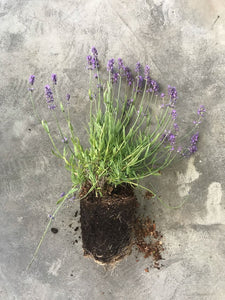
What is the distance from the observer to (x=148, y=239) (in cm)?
202

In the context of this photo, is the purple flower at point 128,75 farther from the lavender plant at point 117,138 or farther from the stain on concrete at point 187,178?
the stain on concrete at point 187,178

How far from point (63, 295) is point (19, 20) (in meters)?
2.14

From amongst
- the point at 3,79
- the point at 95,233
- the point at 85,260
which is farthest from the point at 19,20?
the point at 85,260

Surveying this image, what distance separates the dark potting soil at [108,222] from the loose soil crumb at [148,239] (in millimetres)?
159

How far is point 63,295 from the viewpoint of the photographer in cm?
202

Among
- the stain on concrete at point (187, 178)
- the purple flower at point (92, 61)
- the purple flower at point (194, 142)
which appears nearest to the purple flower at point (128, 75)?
the purple flower at point (92, 61)

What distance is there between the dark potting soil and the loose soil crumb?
0.16 meters

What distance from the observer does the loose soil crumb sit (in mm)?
1992

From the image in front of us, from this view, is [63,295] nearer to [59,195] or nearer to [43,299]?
[43,299]

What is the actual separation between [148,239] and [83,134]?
3.12 feet

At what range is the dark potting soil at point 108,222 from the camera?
1731 millimetres

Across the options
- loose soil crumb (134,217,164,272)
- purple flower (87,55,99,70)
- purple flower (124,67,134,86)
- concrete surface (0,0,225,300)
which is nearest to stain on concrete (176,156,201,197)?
concrete surface (0,0,225,300)

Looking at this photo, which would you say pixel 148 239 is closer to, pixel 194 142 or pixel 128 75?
pixel 194 142

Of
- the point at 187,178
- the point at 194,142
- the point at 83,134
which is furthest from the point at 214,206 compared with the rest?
the point at 83,134
